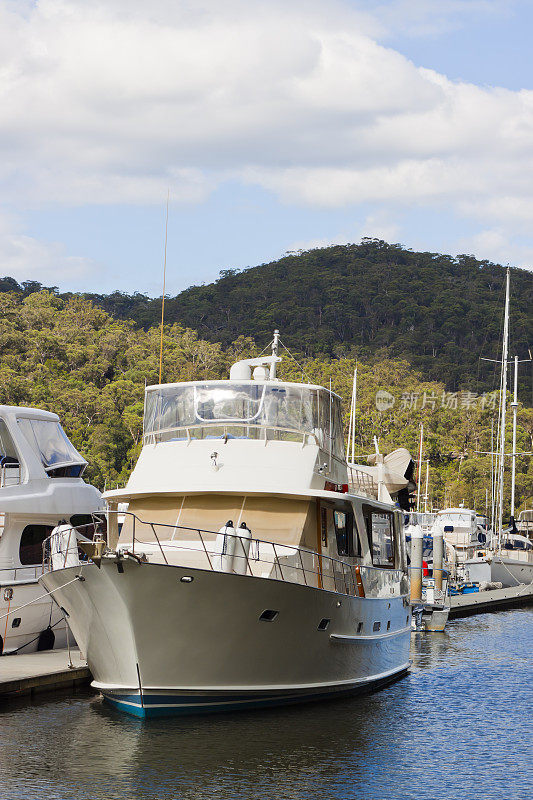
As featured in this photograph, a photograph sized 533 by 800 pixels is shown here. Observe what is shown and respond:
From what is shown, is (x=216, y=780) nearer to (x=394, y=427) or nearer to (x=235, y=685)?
(x=235, y=685)

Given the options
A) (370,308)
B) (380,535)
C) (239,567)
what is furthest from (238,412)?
(370,308)

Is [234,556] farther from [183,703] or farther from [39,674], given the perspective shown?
[39,674]

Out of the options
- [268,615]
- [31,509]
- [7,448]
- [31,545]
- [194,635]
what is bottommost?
[194,635]

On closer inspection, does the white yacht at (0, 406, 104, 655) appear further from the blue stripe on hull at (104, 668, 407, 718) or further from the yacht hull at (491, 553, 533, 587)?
the yacht hull at (491, 553, 533, 587)

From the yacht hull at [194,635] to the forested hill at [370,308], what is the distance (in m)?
88.0

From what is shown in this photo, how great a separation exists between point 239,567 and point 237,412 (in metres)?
3.72

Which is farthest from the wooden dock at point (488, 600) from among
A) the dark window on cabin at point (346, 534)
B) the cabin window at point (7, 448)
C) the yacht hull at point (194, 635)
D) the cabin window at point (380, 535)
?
the yacht hull at point (194, 635)

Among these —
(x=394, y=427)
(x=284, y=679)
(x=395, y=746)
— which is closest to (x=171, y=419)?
(x=284, y=679)

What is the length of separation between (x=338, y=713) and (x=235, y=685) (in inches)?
94.5

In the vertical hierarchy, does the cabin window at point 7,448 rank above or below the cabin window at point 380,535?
above

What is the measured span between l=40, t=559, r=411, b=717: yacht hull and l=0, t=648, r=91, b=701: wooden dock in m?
1.36

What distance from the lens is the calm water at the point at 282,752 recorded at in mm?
11922

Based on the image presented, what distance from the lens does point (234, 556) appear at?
46.2 ft

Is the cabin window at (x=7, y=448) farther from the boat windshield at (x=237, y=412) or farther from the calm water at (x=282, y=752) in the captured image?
the calm water at (x=282, y=752)
